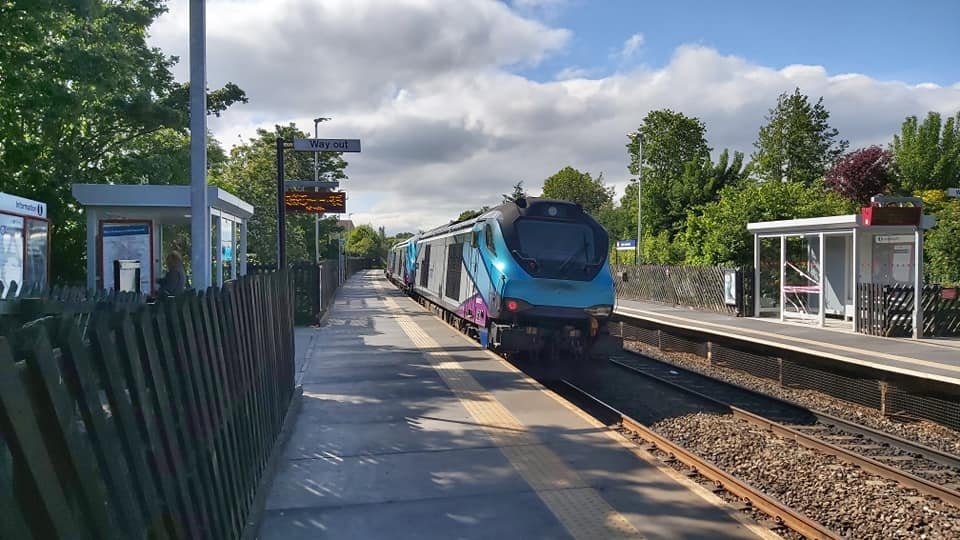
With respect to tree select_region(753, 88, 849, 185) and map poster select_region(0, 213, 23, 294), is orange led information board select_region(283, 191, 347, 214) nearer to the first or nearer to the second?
map poster select_region(0, 213, 23, 294)

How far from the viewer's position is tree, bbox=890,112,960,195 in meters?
39.7

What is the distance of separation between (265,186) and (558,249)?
823 inches

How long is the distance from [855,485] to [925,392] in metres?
3.75

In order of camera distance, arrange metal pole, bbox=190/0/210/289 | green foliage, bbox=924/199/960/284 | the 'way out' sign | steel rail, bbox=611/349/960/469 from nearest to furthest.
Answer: metal pole, bbox=190/0/210/289 → steel rail, bbox=611/349/960/469 → the 'way out' sign → green foliage, bbox=924/199/960/284

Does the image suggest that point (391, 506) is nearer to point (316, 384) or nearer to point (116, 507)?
point (116, 507)

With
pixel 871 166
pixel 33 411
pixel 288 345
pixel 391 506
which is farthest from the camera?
pixel 871 166

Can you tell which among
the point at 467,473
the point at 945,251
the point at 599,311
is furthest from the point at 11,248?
the point at 945,251

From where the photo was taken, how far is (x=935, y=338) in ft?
49.8

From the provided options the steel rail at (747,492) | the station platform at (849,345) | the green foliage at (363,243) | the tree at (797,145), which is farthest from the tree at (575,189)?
the steel rail at (747,492)

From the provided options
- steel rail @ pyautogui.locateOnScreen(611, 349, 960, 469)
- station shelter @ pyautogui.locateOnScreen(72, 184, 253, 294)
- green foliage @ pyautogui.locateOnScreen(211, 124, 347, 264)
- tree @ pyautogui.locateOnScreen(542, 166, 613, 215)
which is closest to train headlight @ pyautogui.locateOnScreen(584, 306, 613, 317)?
steel rail @ pyautogui.locateOnScreen(611, 349, 960, 469)

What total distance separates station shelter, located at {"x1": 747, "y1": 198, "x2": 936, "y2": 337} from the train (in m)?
8.44

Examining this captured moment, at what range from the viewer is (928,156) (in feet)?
132

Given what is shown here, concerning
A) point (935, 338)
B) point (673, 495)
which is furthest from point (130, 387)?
point (935, 338)

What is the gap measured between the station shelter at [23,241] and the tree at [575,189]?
66.4m
